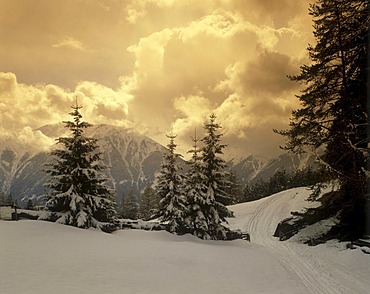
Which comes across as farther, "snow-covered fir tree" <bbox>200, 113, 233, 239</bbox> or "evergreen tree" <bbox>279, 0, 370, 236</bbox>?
"snow-covered fir tree" <bbox>200, 113, 233, 239</bbox>

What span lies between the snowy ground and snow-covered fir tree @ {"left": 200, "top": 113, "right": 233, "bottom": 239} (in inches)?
255

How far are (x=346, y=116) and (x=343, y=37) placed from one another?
4.56 metres

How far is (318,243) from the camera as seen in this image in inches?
877

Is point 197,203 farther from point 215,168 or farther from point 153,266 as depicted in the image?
point 153,266

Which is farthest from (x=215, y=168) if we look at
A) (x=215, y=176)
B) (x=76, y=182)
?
(x=76, y=182)

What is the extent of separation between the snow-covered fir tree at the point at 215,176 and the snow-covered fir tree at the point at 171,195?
8.11 ft

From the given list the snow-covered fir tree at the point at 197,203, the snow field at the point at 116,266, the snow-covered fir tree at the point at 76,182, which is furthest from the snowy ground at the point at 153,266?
the snow-covered fir tree at the point at 197,203

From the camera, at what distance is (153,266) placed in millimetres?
15836

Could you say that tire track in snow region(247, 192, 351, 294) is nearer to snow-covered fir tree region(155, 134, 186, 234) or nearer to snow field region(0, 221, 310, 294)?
snow field region(0, 221, 310, 294)

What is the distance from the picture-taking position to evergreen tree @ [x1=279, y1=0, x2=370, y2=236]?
17.8 m

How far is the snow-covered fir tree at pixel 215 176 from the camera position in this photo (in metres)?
28.5

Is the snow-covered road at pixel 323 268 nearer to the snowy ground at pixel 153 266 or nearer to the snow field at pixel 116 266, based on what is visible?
the snowy ground at pixel 153 266

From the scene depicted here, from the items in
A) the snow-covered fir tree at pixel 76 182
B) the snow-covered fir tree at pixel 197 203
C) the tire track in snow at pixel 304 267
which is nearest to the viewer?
the tire track in snow at pixel 304 267

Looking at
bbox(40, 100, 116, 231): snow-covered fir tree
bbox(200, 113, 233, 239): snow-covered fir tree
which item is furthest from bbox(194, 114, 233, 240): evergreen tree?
bbox(40, 100, 116, 231): snow-covered fir tree
